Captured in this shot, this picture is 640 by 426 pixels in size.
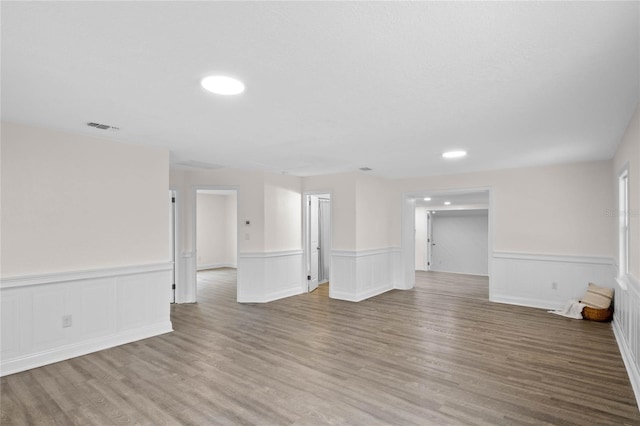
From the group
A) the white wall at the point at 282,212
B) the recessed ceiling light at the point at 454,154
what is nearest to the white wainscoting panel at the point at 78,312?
the white wall at the point at 282,212

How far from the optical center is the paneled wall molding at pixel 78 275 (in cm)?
313

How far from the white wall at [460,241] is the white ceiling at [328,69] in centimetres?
709

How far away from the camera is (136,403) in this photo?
8.50 ft

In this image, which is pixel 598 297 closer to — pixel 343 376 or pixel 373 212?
pixel 373 212

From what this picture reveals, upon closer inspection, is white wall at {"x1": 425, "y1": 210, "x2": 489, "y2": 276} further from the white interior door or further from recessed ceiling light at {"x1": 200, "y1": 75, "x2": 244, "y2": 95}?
recessed ceiling light at {"x1": 200, "y1": 75, "x2": 244, "y2": 95}

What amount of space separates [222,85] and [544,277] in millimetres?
5737

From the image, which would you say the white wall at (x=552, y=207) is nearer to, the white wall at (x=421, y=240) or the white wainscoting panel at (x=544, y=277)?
the white wainscoting panel at (x=544, y=277)

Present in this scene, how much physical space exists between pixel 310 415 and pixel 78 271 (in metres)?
2.81

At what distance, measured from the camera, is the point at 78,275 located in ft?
11.5

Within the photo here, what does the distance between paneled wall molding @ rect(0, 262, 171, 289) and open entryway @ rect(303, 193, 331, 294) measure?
3084 mm

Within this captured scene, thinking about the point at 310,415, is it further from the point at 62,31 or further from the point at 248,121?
the point at 62,31

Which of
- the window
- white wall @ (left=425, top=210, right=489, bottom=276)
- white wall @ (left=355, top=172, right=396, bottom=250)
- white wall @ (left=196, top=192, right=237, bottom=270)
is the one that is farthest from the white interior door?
white wall @ (left=425, top=210, right=489, bottom=276)

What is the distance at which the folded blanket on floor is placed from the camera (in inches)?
191

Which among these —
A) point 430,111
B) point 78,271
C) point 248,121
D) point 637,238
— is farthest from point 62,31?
point 637,238
